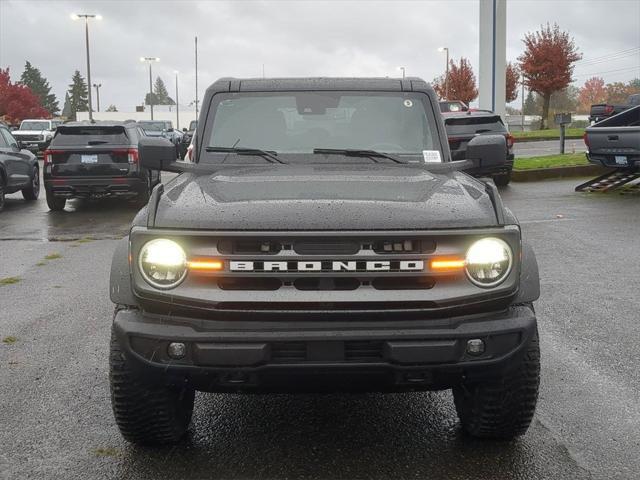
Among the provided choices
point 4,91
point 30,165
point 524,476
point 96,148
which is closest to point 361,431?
point 524,476

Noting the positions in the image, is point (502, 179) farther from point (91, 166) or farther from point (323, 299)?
point (323, 299)

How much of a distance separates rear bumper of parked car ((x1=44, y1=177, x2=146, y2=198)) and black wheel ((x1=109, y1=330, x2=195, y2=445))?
1167 cm

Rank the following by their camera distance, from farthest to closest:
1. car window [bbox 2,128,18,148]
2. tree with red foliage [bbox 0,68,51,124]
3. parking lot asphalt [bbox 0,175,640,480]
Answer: tree with red foliage [bbox 0,68,51,124], car window [bbox 2,128,18,148], parking lot asphalt [bbox 0,175,640,480]

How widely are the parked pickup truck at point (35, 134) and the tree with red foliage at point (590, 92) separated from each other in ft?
333

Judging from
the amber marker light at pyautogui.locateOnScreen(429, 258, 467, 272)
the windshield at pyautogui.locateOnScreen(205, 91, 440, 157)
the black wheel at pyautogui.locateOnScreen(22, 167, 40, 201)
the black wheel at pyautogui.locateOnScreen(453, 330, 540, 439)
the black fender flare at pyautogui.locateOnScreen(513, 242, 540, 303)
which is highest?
the windshield at pyautogui.locateOnScreen(205, 91, 440, 157)

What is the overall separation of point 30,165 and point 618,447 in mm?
15688

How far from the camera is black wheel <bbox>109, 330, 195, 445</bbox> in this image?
358 cm

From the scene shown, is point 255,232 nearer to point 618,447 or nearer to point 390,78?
point 618,447

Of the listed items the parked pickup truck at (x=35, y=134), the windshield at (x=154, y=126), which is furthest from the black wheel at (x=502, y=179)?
the windshield at (x=154, y=126)

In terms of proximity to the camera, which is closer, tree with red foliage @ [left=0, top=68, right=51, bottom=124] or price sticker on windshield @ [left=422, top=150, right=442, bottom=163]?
price sticker on windshield @ [left=422, top=150, right=442, bottom=163]

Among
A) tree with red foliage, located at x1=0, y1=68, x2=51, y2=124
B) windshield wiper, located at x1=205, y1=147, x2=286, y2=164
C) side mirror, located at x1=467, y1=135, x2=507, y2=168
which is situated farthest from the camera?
tree with red foliage, located at x1=0, y1=68, x2=51, y2=124

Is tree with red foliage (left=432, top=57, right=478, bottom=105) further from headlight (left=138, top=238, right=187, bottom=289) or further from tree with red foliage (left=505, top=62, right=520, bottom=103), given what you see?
headlight (left=138, top=238, right=187, bottom=289)

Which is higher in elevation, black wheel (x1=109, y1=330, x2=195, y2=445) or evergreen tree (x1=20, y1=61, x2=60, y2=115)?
evergreen tree (x1=20, y1=61, x2=60, y2=115)

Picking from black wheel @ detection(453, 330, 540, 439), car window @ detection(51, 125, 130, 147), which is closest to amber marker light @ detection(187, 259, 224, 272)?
black wheel @ detection(453, 330, 540, 439)
